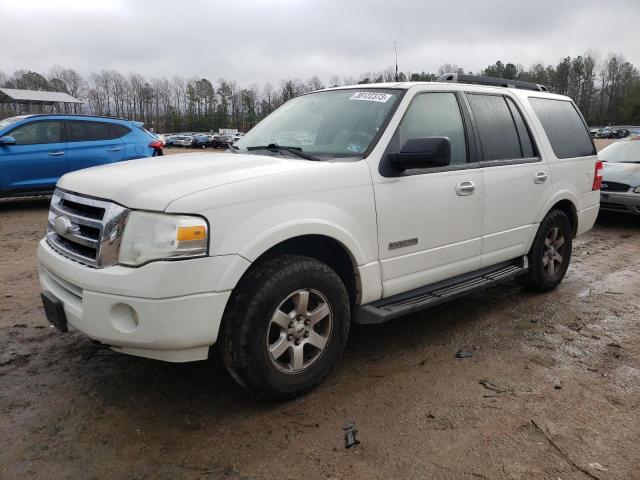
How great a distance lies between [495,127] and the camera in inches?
167

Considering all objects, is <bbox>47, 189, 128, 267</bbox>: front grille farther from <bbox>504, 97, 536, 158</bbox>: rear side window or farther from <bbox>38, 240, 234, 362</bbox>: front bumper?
<bbox>504, 97, 536, 158</bbox>: rear side window

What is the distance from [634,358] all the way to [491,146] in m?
1.88

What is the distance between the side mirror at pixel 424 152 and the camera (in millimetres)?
3084

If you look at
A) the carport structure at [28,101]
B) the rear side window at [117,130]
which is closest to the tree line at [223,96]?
the carport structure at [28,101]

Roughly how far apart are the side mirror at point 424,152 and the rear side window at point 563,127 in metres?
2.14

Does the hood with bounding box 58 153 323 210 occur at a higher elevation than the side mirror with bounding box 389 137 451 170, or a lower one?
lower

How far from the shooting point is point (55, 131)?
9.09 metres

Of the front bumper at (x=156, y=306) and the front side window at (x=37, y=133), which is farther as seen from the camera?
the front side window at (x=37, y=133)

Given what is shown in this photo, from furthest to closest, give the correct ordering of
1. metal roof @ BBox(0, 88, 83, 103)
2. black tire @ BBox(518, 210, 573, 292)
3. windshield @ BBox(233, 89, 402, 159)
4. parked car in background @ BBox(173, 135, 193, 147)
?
metal roof @ BBox(0, 88, 83, 103) → parked car in background @ BBox(173, 135, 193, 147) → black tire @ BBox(518, 210, 573, 292) → windshield @ BBox(233, 89, 402, 159)

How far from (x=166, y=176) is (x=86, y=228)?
517 mm

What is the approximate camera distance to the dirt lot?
8.05ft

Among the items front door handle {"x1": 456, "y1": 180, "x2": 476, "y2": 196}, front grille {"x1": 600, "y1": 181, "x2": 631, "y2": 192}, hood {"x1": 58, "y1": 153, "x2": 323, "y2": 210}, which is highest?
hood {"x1": 58, "y1": 153, "x2": 323, "y2": 210}

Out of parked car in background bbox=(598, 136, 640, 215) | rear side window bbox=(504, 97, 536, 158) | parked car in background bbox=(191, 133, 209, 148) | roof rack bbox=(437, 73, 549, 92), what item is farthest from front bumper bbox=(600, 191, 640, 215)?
parked car in background bbox=(191, 133, 209, 148)

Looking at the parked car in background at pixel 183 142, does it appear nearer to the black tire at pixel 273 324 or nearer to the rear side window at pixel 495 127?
the rear side window at pixel 495 127
